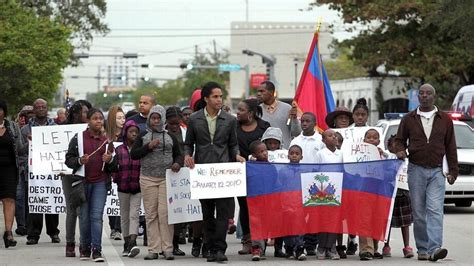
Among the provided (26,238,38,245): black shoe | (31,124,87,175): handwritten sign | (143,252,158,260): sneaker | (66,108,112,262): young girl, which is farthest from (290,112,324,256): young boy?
(26,238,38,245): black shoe

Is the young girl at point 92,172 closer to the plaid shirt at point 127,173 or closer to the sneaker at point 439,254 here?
the plaid shirt at point 127,173

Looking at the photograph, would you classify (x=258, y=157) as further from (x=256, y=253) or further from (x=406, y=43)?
(x=406, y=43)

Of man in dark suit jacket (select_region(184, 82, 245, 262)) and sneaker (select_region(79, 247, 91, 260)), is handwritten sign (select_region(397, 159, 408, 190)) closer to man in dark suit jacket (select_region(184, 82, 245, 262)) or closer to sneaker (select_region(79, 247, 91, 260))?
man in dark suit jacket (select_region(184, 82, 245, 262))

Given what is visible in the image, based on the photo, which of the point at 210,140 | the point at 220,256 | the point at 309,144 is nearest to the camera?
the point at 220,256

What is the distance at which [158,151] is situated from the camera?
14484 mm

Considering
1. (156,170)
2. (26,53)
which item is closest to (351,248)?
(156,170)

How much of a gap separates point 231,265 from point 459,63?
4100 centimetres

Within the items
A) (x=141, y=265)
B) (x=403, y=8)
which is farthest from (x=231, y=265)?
(x=403, y=8)

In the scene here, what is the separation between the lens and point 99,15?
206ft

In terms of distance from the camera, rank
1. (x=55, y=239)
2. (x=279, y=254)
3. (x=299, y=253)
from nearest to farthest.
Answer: (x=299, y=253) → (x=279, y=254) → (x=55, y=239)

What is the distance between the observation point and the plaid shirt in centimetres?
1522

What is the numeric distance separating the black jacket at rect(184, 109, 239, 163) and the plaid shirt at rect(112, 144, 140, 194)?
41.4 inches

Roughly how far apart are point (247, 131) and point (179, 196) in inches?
52.3

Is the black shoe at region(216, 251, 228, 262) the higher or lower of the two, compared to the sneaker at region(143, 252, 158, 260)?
higher
